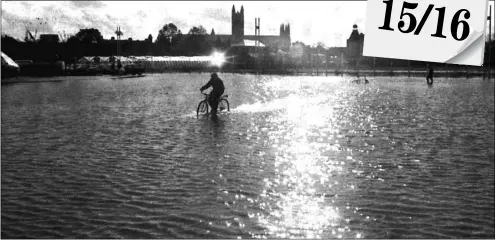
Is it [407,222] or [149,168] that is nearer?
[407,222]

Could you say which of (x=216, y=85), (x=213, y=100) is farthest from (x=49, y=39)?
(x=216, y=85)

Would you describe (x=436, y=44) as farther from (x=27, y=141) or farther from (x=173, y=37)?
(x=173, y=37)

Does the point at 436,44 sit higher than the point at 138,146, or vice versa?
the point at 436,44

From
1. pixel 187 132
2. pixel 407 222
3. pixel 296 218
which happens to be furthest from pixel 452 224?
pixel 187 132

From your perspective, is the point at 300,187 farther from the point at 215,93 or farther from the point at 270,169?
the point at 215,93

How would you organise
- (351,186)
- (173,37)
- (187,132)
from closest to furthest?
(351,186) < (187,132) < (173,37)

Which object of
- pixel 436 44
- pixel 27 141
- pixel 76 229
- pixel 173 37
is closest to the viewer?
pixel 436 44

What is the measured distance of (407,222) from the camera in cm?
823

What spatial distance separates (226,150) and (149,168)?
9.02ft

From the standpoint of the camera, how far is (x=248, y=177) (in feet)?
36.7

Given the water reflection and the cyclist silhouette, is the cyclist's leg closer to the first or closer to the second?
the cyclist silhouette

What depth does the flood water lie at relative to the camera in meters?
8.05

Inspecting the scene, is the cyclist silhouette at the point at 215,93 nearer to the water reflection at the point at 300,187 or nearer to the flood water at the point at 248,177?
the flood water at the point at 248,177

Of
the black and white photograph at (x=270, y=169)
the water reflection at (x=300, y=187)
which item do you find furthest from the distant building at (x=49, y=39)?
the water reflection at (x=300, y=187)
